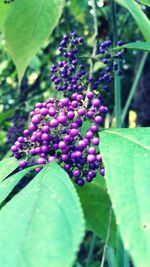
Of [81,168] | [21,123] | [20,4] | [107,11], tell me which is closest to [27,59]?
[20,4]

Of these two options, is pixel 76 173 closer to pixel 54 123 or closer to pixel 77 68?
Answer: pixel 54 123

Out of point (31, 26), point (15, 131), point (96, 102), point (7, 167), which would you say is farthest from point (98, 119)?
point (15, 131)

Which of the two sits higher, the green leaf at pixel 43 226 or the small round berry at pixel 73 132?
the small round berry at pixel 73 132

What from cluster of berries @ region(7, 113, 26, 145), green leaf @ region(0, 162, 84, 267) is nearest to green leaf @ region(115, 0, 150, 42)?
green leaf @ region(0, 162, 84, 267)

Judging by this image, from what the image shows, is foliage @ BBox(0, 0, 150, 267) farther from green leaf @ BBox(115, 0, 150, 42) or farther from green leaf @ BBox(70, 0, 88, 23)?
green leaf @ BBox(70, 0, 88, 23)

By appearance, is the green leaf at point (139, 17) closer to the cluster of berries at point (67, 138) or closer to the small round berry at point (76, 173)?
the cluster of berries at point (67, 138)

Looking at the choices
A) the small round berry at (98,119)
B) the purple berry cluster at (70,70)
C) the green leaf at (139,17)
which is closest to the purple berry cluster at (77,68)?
the purple berry cluster at (70,70)

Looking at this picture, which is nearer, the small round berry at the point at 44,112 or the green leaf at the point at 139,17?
the small round berry at the point at 44,112
